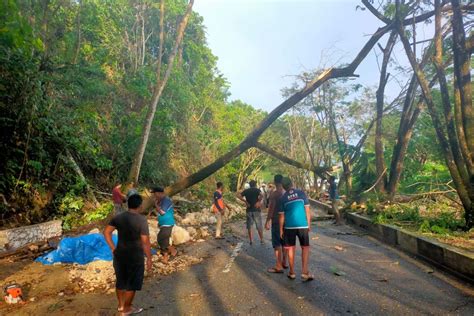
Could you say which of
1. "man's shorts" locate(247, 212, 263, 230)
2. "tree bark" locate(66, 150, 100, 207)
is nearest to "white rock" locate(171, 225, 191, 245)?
"man's shorts" locate(247, 212, 263, 230)

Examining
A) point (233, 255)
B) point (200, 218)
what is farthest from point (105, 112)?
point (233, 255)

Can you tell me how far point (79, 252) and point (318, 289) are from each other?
16.4 feet

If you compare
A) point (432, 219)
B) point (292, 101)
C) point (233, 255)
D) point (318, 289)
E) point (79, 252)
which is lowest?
point (233, 255)

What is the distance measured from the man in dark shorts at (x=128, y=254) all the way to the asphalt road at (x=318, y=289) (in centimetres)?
63

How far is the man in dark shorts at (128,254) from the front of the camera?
172 inches

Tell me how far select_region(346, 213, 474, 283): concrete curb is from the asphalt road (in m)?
0.24

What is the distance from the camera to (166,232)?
8102 mm

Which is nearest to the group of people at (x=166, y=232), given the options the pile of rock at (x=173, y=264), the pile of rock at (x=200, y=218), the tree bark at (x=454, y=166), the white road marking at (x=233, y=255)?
the pile of rock at (x=173, y=264)

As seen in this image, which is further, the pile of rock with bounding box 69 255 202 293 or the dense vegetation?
the dense vegetation

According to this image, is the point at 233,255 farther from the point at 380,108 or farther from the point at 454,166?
the point at 380,108

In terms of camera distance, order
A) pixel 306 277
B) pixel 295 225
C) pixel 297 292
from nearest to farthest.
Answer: pixel 297 292 → pixel 306 277 → pixel 295 225

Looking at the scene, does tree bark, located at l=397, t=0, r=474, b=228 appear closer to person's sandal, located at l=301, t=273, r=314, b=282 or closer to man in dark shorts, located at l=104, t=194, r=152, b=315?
person's sandal, located at l=301, t=273, r=314, b=282

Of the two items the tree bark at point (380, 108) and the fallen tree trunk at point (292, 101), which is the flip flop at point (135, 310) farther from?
the tree bark at point (380, 108)

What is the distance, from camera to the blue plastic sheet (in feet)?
23.3
